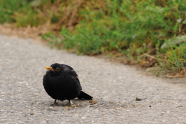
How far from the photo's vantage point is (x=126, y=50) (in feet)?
23.5

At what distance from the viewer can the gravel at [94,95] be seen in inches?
147

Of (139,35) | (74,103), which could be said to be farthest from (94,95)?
(139,35)

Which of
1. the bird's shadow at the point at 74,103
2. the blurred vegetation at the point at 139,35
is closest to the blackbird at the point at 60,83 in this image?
the bird's shadow at the point at 74,103

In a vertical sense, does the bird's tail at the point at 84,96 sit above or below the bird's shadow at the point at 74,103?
above

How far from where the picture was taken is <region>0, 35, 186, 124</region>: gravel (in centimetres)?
374

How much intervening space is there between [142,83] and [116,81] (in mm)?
472

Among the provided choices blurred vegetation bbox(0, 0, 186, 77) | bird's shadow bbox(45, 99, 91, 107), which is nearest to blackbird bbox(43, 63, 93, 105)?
bird's shadow bbox(45, 99, 91, 107)

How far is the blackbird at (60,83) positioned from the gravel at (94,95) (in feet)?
0.68

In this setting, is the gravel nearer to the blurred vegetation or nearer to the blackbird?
the blackbird

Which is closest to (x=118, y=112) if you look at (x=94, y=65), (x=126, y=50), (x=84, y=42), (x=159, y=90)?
(x=159, y=90)

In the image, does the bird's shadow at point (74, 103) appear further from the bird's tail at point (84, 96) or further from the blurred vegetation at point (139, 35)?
the blurred vegetation at point (139, 35)

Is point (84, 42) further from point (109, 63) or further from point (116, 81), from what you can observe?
point (116, 81)

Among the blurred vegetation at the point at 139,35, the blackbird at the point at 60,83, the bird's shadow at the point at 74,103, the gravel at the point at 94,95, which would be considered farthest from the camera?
the blurred vegetation at the point at 139,35

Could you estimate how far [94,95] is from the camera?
483cm
